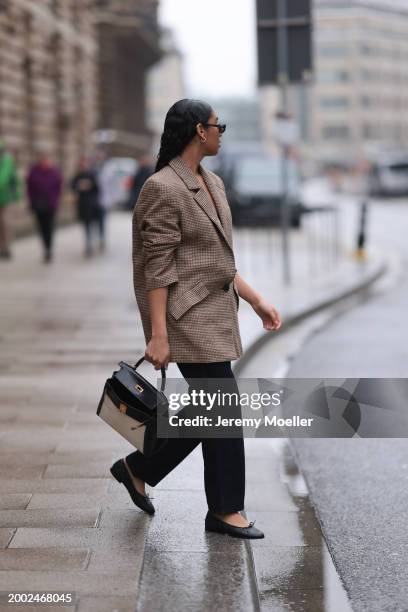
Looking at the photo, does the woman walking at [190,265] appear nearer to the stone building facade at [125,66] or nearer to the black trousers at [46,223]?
the black trousers at [46,223]

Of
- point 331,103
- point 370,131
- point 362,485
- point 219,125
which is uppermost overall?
point 219,125

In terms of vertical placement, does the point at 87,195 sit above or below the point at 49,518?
below

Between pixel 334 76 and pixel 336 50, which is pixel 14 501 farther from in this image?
pixel 334 76

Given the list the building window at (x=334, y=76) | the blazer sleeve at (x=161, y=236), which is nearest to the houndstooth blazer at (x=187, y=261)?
the blazer sleeve at (x=161, y=236)

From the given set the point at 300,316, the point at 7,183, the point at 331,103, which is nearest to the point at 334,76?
the point at 331,103

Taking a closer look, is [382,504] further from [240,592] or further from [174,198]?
[174,198]

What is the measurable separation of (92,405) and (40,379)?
0.99 meters

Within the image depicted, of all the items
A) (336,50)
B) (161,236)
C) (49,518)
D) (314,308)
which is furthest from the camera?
(336,50)

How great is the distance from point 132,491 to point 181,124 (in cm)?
149

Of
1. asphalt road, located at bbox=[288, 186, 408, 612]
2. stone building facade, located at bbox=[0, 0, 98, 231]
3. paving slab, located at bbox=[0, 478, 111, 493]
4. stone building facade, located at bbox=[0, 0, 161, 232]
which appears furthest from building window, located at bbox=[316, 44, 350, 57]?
paving slab, located at bbox=[0, 478, 111, 493]

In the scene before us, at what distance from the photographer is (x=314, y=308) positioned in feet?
41.2

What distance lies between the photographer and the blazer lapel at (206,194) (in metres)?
4.43

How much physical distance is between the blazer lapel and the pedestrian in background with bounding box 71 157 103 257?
14.9 m

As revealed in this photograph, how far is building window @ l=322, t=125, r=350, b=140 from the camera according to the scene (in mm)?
153375
